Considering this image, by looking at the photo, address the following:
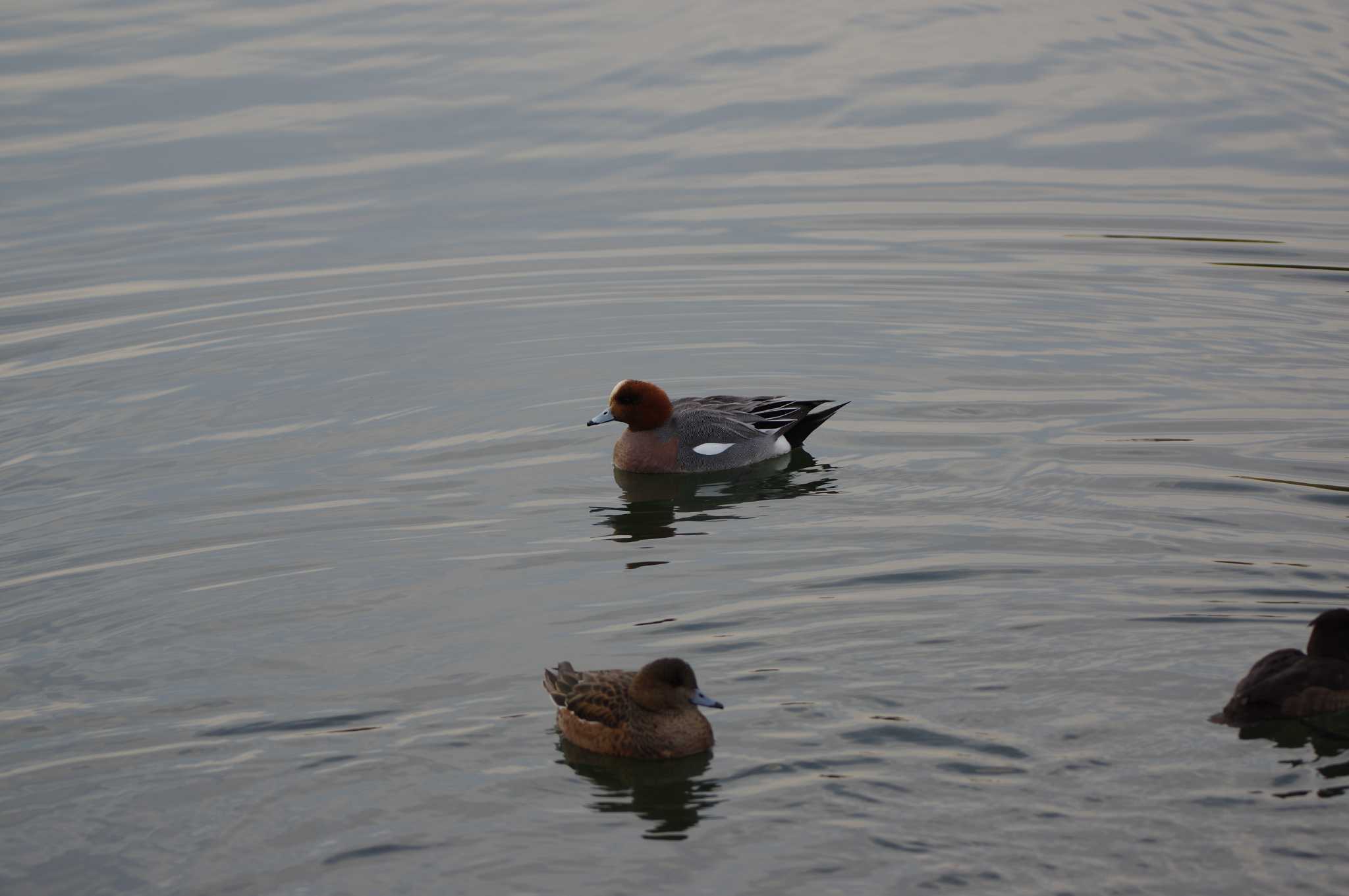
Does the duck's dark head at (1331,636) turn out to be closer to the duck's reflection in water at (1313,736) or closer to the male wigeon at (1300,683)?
the male wigeon at (1300,683)

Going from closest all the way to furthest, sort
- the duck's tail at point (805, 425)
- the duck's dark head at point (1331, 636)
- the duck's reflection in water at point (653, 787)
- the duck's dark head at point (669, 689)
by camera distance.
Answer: the duck's reflection in water at point (653, 787)
the duck's dark head at point (669, 689)
the duck's dark head at point (1331, 636)
the duck's tail at point (805, 425)

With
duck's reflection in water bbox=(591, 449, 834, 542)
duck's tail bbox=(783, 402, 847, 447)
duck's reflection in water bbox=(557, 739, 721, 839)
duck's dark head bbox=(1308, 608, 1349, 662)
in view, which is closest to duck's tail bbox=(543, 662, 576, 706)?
duck's reflection in water bbox=(557, 739, 721, 839)

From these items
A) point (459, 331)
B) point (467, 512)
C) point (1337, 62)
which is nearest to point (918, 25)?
point (1337, 62)

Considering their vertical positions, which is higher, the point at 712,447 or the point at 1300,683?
the point at 712,447

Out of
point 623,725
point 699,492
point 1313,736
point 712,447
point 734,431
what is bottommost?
point 1313,736

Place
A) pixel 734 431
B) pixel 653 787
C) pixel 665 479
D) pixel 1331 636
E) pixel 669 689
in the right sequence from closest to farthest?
pixel 653 787 < pixel 669 689 < pixel 1331 636 < pixel 665 479 < pixel 734 431

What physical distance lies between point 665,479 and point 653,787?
19.4 ft

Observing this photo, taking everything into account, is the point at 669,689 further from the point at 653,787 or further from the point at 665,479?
the point at 665,479

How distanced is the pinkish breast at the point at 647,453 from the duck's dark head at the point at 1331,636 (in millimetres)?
6366

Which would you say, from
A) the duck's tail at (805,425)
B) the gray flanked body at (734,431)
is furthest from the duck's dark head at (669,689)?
the duck's tail at (805,425)

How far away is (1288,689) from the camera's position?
8617mm

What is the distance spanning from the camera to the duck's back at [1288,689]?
8.60m

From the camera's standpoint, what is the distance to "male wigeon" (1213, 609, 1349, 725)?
861 centimetres

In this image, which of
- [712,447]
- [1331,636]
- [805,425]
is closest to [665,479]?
[712,447]
